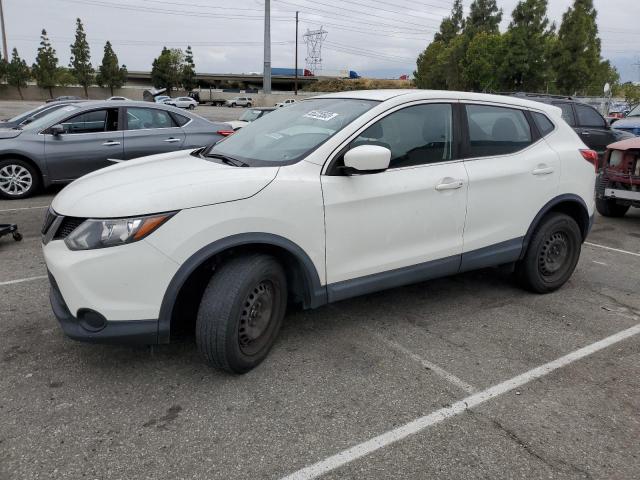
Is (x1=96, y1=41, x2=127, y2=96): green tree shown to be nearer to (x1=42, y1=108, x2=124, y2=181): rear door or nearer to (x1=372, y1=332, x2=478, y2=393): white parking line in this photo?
(x1=42, y1=108, x2=124, y2=181): rear door

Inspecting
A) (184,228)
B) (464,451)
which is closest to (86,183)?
(184,228)

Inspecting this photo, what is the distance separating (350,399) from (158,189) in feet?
5.25

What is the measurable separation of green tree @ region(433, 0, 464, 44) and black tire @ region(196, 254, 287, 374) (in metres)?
63.8

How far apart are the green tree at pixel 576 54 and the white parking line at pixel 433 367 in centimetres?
3910

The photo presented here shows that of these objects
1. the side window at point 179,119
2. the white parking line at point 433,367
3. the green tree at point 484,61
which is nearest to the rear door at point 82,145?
the side window at point 179,119

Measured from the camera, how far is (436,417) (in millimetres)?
2834

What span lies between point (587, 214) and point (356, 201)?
2623mm

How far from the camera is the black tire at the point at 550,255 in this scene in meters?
4.52

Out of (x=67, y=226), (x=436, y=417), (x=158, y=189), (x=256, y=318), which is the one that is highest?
(x=158, y=189)

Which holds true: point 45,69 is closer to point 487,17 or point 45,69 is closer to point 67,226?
point 487,17

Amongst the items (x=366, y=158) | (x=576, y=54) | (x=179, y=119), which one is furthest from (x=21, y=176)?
(x=576, y=54)

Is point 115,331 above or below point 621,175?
below

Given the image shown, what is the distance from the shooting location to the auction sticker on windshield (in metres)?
3.69

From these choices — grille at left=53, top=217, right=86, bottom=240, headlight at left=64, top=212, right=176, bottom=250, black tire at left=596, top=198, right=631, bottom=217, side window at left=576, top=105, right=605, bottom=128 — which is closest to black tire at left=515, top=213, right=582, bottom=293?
headlight at left=64, top=212, right=176, bottom=250
